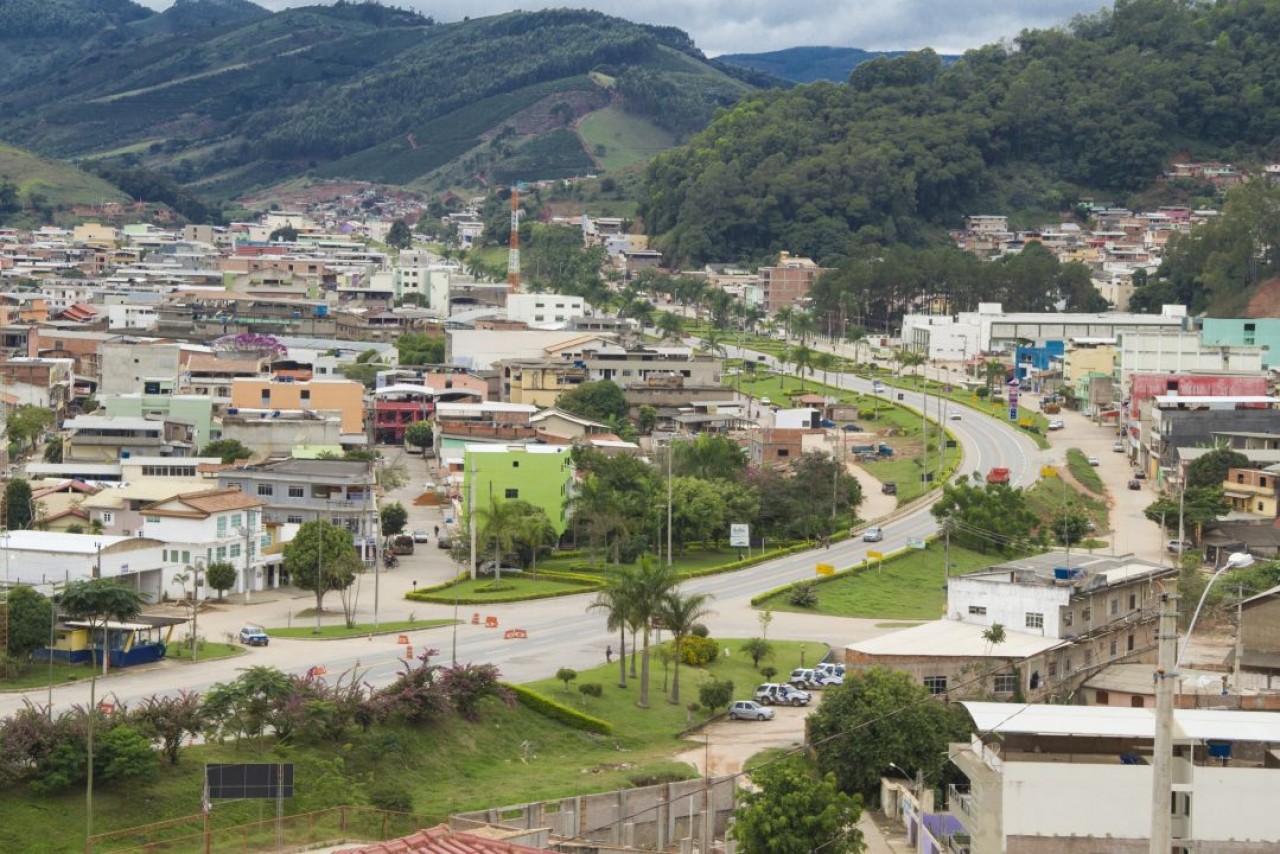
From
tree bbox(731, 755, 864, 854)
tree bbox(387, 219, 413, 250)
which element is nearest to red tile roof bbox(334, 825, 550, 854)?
tree bbox(731, 755, 864, 854)

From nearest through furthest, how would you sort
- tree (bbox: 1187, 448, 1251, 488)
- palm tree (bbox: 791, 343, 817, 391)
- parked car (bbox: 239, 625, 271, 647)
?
parked car (bbox: 239, 625, 271, 647) < tree (bbox: 1187, 448, 1251, 488) < palm tree (bbox: 791, 343, 817, 391)

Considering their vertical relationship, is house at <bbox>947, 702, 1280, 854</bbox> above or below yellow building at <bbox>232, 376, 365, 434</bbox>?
below

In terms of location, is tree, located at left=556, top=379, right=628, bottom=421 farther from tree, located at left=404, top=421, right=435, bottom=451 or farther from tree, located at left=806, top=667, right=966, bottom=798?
tree, located at left=806, top=667, right=966, bottom=798

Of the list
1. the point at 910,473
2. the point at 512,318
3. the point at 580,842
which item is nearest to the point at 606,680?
the point at 580,842

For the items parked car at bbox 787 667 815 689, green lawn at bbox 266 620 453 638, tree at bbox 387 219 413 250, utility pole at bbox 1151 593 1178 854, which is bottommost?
parked car at bbox 787 667 815 689

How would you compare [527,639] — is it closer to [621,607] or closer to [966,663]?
[621,607]

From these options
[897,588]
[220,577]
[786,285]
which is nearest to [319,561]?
[220,577]

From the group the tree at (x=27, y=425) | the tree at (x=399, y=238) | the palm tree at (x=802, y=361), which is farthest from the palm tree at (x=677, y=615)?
the tree at (x=399, y=238)
